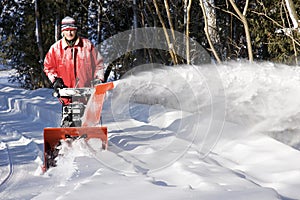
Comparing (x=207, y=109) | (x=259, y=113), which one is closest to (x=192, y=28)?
(x=207, y=109)

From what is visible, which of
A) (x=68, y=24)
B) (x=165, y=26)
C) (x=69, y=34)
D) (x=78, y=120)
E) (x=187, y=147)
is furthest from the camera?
(x=165, y=26)

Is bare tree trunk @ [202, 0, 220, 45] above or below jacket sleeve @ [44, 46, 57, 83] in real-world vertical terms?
above

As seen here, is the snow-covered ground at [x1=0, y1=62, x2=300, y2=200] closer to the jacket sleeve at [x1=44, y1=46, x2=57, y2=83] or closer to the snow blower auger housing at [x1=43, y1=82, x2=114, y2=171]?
the snow blower auger housing at [x1=43, y1=82, x2=114, y2=171]

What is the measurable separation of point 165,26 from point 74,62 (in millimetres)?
8420

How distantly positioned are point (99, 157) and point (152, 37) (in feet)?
35.2

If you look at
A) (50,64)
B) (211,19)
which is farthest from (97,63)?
(211,19)

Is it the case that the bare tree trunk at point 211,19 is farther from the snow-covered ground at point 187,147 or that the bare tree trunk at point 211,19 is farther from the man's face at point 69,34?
the man's face at point 69,34

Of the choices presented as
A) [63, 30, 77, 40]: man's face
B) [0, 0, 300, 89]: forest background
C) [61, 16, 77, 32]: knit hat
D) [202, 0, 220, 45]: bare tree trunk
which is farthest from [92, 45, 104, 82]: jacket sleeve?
[202, 0, 220, 45]: bare tree trunk

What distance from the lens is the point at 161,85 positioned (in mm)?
9938

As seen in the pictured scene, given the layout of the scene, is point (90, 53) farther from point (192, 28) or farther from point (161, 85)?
point (192, 28)

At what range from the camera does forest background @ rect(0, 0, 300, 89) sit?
10430 mm

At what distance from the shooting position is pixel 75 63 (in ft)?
19.6

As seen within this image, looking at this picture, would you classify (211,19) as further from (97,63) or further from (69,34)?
(69,34)

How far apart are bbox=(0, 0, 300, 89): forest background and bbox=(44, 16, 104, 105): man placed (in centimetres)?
431
